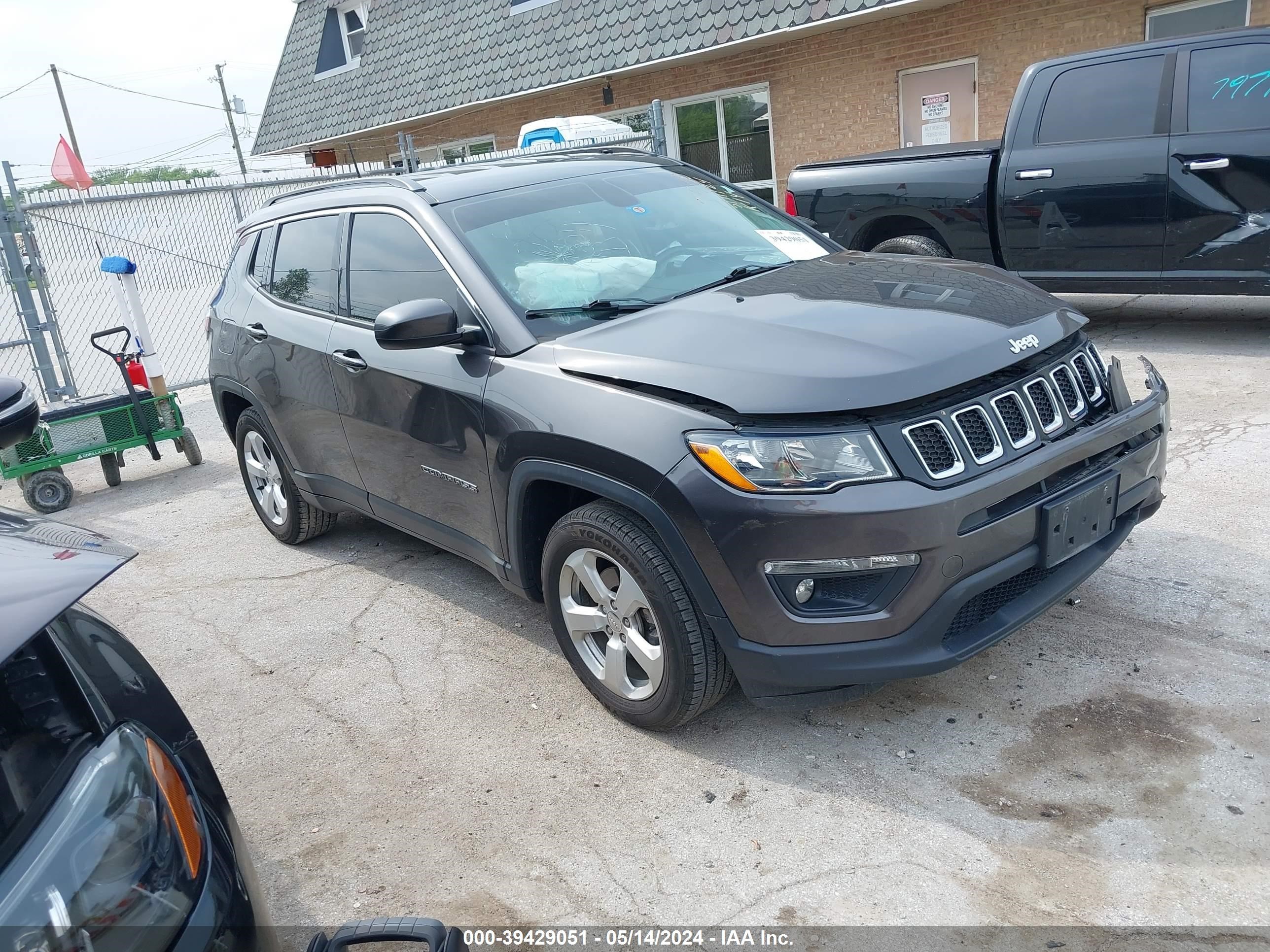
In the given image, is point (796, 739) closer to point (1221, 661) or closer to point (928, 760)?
point (928, 760)

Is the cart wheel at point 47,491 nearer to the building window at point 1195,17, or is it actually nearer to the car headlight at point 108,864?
the car headlight at point 108,864

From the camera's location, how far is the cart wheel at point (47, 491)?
694 centimetres

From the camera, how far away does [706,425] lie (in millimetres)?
2801

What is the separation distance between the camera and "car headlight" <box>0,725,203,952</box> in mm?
1347

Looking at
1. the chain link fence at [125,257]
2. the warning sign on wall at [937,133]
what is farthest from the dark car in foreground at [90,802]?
the warning sign on wall at [937,133]

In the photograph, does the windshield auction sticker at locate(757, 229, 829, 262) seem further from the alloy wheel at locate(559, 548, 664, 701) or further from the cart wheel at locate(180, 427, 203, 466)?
the cart wheel at locate(180, 427, 203, 466)

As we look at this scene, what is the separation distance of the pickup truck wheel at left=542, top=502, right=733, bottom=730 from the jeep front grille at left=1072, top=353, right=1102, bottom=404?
1.45 metres

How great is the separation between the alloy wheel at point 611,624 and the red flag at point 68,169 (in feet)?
36.6

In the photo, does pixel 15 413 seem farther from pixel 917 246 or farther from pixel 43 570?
pixel 917 246

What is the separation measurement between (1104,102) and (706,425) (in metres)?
5.91

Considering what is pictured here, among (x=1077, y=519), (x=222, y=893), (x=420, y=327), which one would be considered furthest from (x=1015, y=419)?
(x=222, y=893)

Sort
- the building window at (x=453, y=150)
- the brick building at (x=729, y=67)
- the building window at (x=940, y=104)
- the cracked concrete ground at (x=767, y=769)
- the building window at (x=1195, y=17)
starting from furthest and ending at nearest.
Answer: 1. the building window at (x=453, y=150)
2. the building window at (x=940, y=104)
3. the brick building at (x=729, y=67)
4. the building window at (x=1195, y=17)
5. the cracked concrete ground at (x=767, y=769)

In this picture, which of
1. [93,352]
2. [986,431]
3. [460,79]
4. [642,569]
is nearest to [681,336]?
[642,569]

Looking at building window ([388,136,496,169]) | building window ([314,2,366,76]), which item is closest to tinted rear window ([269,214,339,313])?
building window ([388,136,496,169])
